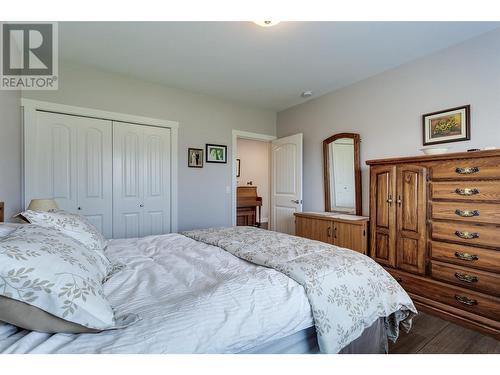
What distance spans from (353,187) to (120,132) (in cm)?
302

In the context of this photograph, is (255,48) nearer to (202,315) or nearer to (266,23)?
(266,23)

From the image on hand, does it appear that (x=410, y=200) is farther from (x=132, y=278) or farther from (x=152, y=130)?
(x=152, y=130)

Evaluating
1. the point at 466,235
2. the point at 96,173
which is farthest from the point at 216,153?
the point at 466,235

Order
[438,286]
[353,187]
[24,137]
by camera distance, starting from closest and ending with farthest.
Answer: [438,286]
[24,137]
[353,187]

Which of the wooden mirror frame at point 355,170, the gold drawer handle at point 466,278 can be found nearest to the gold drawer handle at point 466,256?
the gold drawer handle at point 466,278

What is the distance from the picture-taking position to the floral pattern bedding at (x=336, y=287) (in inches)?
45.7

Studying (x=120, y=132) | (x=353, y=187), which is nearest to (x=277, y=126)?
(x=353, y=187)

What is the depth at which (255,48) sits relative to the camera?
2479 mm

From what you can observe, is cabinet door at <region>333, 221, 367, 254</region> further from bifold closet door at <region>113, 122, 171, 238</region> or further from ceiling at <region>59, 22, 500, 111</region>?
bifold closet door at <region>113, 122, 171, 238</region>

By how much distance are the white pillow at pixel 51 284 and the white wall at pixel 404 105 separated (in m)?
3.02

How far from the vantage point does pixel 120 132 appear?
122 inches

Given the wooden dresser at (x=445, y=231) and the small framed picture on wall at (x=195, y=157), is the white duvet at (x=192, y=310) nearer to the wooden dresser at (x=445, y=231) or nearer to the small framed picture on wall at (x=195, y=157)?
the wooden dresser at (x=445, y=231)

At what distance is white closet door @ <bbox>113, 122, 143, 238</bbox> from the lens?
3070 mm
